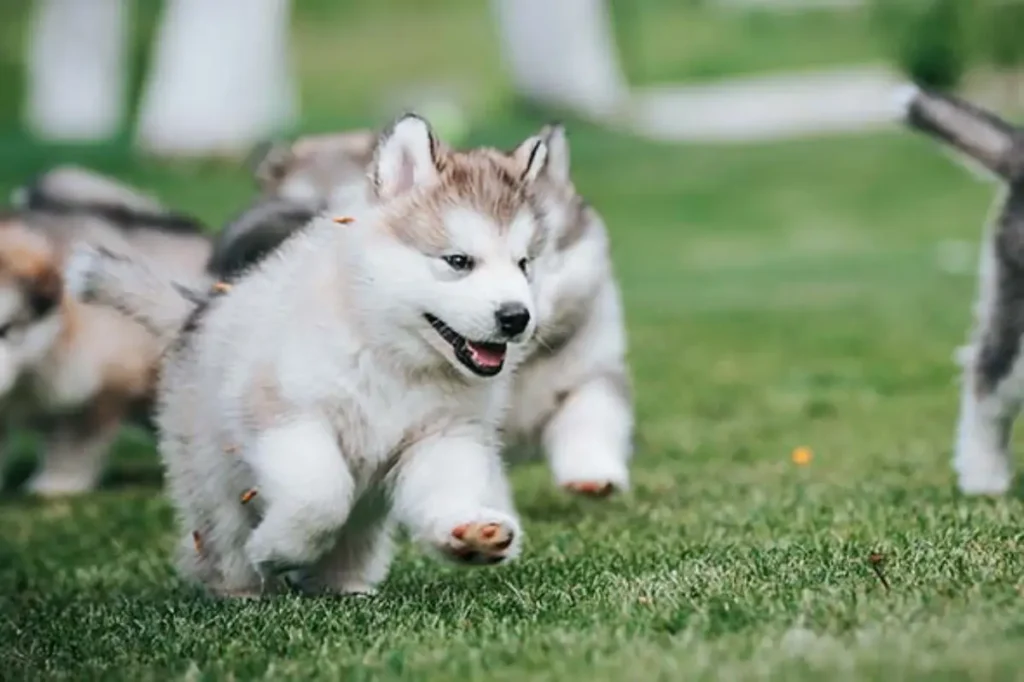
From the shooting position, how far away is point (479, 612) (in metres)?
4.49

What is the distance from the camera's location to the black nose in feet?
14.9

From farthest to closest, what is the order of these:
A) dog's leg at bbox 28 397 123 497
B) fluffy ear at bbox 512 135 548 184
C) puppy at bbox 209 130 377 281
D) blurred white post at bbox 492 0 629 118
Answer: blurred white post at bbox 492 0 629 118, dog's leg at bbox 28 397 123 497, puppy at bbox 209 130 377 281, fluffy ear at bbox 512 135 548 184

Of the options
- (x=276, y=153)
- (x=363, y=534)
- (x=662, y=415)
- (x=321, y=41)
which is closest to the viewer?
(x=363, y=534)

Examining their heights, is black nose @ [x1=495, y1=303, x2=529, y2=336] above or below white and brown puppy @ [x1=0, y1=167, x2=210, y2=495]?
above

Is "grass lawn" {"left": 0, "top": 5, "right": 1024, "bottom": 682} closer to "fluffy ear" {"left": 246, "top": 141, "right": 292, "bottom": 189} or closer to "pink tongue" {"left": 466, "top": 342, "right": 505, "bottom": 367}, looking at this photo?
"pink tongue" {"left": 466, "top": 342, "right": 505, "bottom": 367}

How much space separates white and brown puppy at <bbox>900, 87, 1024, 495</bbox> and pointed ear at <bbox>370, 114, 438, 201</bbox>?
2.46 meters

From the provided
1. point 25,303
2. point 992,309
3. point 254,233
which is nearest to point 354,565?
point 254,233

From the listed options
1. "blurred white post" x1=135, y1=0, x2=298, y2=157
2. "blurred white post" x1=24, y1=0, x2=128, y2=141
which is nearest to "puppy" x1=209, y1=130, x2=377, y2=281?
"blurred white post" x1=135, y1=0, x2=298, y2=157

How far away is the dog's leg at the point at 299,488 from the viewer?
4.64 meters

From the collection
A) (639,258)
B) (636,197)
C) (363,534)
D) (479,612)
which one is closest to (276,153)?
(363,534)

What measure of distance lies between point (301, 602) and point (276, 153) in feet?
11.8

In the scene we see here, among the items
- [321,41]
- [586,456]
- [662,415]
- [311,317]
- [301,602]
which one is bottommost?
[321,41]

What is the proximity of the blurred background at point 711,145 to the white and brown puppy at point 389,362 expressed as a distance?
3.31 meters

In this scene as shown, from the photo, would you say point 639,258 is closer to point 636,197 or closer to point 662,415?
point 636,197
